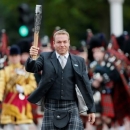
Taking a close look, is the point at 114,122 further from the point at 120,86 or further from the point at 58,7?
the point at 58,7

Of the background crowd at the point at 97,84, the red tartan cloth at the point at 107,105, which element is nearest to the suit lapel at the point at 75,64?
the background crowd at the point at 97,84

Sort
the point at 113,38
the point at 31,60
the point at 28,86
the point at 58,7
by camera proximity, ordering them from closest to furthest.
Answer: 1. the point at 31,60
2. the point at 28,86
3. the point at 113,38
4. the point at 58,7

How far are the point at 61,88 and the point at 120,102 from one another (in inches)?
206

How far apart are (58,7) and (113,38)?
17.7m

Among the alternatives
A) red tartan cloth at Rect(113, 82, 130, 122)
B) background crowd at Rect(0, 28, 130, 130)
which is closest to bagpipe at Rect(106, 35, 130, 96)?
background crowd at Rect(0, 28, 130, 130)

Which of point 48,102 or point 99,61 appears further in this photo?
point 99,61

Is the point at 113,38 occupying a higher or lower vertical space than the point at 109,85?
higher

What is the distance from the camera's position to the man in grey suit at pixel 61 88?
994cm

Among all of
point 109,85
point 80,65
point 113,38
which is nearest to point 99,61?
point 109,85

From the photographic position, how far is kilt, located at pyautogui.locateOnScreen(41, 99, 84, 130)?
995cm

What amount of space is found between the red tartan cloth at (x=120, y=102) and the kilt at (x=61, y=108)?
4779 mm

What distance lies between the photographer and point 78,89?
32.9 ft

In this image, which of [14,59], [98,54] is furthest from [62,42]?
[98,54]

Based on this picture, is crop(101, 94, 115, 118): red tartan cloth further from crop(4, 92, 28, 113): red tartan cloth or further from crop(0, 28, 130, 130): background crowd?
crop(4, 92, 28, 113): red tartan cloth
